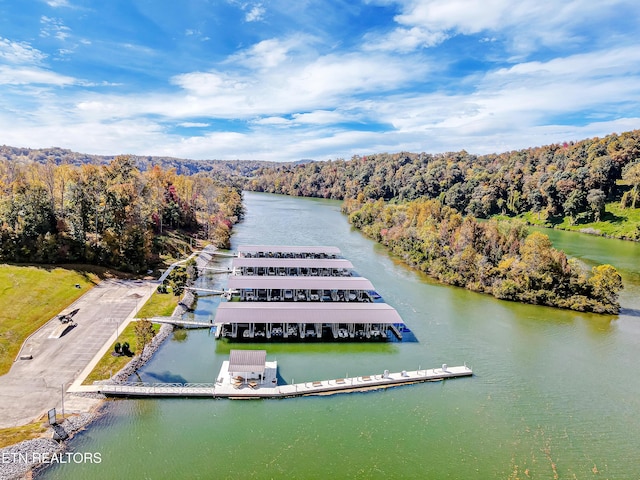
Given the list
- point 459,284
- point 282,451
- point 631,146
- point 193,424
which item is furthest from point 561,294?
point 631,146

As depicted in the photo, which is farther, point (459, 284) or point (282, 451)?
point (459, 284)

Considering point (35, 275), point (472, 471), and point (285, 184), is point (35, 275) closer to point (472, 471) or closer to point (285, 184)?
point (472, 471)

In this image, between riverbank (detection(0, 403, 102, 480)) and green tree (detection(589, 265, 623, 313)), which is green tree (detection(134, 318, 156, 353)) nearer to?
riverbank (detection(0, 403, 102, 480))

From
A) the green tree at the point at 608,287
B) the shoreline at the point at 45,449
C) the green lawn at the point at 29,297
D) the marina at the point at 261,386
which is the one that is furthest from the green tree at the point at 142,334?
the green tree at the point at 608,287

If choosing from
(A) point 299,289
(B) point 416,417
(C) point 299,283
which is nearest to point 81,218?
(C) point 299,283

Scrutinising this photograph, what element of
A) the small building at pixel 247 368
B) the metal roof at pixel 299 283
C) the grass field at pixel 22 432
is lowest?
the grass field at pixel 22 432

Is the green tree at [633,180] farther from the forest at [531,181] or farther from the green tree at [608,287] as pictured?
the green tree at [608,287]

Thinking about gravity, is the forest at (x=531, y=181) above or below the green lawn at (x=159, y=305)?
above
